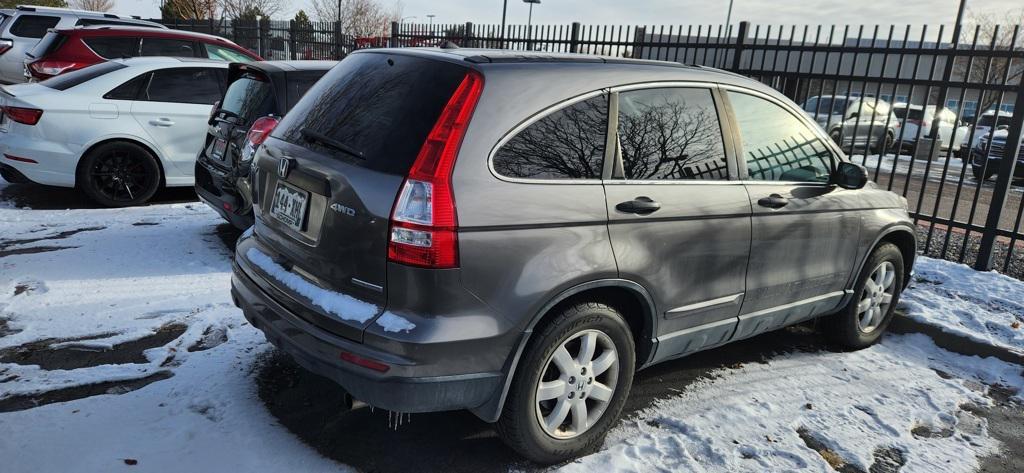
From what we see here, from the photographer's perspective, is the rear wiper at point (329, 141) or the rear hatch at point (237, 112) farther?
the rear hatch at point (237, 112)

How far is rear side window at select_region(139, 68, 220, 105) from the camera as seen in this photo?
7.07 m

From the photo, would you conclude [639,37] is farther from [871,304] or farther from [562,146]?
[562,146]

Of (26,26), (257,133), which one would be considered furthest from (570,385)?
(26,26)

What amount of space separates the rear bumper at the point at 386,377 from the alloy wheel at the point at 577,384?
310 mm

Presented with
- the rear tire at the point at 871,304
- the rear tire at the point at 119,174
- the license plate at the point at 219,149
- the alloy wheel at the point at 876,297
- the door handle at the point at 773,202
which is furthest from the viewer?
the rear tire at the point at 119,174

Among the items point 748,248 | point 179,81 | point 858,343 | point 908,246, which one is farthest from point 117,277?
point 908,246

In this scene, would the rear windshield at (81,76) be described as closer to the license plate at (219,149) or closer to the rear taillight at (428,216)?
the license plate at (219,149)

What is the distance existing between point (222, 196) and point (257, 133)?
66 centimetres

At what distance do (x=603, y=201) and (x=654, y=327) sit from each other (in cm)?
71

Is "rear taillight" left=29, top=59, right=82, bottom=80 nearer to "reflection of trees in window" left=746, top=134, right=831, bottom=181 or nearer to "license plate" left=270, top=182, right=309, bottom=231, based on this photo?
"license plate" left=270, top=182, right=309, bottom=231

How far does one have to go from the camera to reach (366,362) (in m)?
2.50

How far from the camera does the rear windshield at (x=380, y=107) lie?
263cm

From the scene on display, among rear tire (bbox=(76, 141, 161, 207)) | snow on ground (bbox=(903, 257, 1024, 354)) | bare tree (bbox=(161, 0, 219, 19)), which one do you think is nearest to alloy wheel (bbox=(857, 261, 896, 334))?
snow on ground (bbox=(903, 257, 1024, 354))

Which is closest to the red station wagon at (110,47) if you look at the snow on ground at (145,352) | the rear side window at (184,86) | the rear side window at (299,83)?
the rear side window at (184,86)
